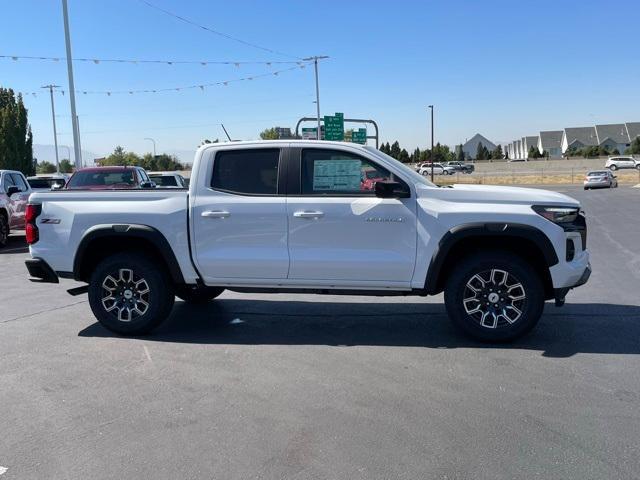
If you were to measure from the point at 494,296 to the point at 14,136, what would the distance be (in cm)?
4384

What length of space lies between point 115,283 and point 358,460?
3656 mm

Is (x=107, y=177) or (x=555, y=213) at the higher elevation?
(x=107, y=177)

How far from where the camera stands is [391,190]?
5.48 metres

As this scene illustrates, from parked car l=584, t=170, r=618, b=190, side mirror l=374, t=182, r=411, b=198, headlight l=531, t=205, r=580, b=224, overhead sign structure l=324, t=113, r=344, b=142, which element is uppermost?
overhead sign structure l=324, t=113, r=344, b=142

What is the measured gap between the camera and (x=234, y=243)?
19.1ft

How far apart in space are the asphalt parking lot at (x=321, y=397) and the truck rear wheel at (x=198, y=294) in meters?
0.26

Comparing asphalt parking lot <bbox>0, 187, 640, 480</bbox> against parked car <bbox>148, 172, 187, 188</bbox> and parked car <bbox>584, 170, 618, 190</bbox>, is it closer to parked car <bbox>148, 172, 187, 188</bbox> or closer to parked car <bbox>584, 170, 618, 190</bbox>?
parked car <bbox>148, 172, 187, 188</bbox>

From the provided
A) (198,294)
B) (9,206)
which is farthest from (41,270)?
(9,206)

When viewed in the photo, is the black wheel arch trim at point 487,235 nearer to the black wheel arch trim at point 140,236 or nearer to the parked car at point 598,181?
the black wheel arch trim at point 140,236

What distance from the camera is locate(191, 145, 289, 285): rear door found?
576 cm

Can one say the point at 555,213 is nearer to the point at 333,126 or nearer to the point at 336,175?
the point at 336,175

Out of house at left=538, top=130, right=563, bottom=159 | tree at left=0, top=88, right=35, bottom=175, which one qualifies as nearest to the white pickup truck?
tree at left=0, top=88, right=35, bottom=175

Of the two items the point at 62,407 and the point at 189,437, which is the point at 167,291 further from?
the point at 189,437

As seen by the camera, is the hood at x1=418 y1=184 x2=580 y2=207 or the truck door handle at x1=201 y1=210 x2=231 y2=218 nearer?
the hood at x1=418 y1=184 x2=580 y2=207
